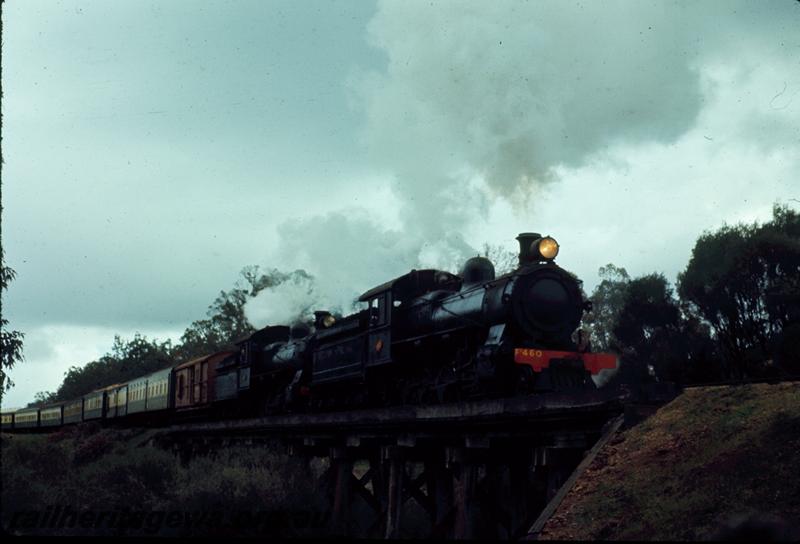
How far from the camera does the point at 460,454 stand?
12.7m

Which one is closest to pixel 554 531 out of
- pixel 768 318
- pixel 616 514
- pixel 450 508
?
pixel 616 514

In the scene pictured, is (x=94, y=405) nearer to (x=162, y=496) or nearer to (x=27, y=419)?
(x=27, y=419)

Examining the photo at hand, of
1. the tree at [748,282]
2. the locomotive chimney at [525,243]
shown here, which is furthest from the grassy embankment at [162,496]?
the tree at [748,282]

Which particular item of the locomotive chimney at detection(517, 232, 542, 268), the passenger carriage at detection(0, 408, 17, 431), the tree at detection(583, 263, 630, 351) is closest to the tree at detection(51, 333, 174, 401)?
the passenger carriage at detection(0, 408, 17, 431)

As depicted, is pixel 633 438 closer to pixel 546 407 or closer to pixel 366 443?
pixel 546 407

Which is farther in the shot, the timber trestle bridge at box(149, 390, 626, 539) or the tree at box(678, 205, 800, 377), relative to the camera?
the tree at box(678, 205, 800, 377)

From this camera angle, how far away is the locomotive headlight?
1476 cm

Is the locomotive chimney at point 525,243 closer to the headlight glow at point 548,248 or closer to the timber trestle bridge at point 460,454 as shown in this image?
the headlight glow at point 548,248

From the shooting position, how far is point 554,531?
880 cm

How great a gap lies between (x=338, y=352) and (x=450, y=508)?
612 cm

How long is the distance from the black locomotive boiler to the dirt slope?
334 centimetres

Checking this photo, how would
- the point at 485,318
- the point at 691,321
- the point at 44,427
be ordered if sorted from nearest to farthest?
the point at 485,318 < the point at 691,321 < the point at 44,427

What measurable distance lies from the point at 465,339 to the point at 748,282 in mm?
30580

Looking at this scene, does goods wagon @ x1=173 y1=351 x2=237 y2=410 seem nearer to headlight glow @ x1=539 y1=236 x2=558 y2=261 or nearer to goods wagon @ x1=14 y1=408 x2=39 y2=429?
headlight glow @ x1=539 y1=236 x2=558 y2=261
